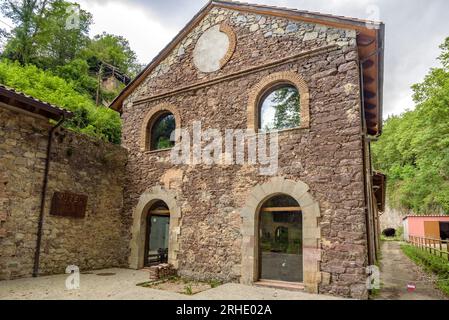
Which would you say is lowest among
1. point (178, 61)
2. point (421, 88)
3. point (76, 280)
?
point (76, 280)

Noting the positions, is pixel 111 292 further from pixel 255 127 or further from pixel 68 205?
pixel 255 127

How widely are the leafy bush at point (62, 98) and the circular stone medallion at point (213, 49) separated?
325 inches

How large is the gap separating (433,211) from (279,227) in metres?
28.9

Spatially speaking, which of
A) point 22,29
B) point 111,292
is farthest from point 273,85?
point 22,29

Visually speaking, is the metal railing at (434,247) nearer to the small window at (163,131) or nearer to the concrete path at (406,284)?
the concrete path at (406,284)

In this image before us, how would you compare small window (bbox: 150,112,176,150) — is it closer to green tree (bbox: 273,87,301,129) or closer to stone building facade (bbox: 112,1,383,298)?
stone building facade (bbox: 112,1,383,298)

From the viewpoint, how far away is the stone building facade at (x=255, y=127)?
630cm

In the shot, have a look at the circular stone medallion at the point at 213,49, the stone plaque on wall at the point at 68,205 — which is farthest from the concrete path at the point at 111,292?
the circular stone medallion at the point at 213,49

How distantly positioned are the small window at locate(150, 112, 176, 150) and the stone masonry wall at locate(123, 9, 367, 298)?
42 cm

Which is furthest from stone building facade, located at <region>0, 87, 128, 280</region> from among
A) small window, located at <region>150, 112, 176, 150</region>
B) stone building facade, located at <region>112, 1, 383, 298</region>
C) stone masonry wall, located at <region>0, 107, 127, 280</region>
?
small window, located at <region>150, 112, 176, 150</region>

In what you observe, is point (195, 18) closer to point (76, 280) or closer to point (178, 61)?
point (178, 61)

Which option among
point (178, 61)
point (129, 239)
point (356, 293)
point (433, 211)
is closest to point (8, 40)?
point (178, 61)

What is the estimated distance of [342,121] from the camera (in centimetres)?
657

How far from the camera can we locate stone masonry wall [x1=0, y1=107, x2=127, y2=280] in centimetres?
697
